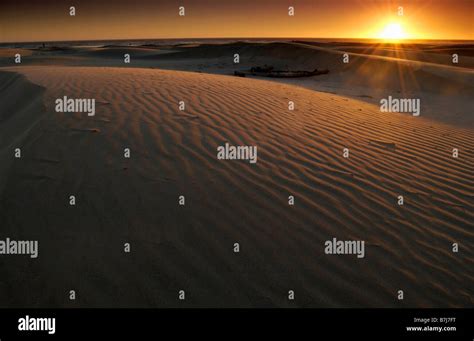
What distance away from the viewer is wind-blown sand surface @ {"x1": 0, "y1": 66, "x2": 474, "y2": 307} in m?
2.54

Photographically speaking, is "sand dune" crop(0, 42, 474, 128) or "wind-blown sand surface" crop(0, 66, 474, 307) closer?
"wind-blown sand surface" crop(0, 66, 474, 307)

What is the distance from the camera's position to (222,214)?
3230 millimetres

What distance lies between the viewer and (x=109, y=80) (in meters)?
8.23

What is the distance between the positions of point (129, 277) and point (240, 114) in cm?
395

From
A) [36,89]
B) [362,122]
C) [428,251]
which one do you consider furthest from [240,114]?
[36,89]

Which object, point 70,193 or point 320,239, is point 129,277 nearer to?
point 70,193

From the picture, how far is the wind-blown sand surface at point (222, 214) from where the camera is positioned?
8.32ft
